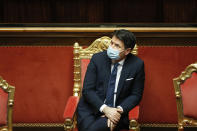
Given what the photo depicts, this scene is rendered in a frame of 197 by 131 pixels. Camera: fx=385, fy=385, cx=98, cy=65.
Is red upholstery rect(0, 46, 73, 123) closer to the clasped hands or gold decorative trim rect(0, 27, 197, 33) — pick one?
gold decorative trim rect(0, 27, 197, 33)

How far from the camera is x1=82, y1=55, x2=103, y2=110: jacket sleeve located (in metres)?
2.91

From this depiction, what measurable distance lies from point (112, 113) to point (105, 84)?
26 centimetres

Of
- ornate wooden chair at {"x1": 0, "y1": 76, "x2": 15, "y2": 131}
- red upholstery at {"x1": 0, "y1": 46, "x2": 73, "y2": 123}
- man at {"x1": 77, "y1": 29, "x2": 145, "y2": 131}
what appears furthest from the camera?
red upholstery at {"x1": 0, "y1": 46, "x2": 73, "y2": 123}

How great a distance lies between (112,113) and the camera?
111 inches

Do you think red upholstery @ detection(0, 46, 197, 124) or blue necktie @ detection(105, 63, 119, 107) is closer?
blue necktie @ detection(105, 63, 119, 107)

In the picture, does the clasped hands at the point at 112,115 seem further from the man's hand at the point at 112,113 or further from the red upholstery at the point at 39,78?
the red upholstery at the point at 39,78

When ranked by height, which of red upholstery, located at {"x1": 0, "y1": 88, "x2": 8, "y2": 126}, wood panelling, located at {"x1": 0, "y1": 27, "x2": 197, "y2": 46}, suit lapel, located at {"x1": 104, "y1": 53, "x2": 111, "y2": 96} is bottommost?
red upholstery, located at {"x1": 0, "y1": 88, "x2": 8, "y2": 126}

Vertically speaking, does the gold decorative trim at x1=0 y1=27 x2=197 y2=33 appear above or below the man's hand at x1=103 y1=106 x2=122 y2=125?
above

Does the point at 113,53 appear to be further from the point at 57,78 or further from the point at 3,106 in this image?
the point at 57,78
